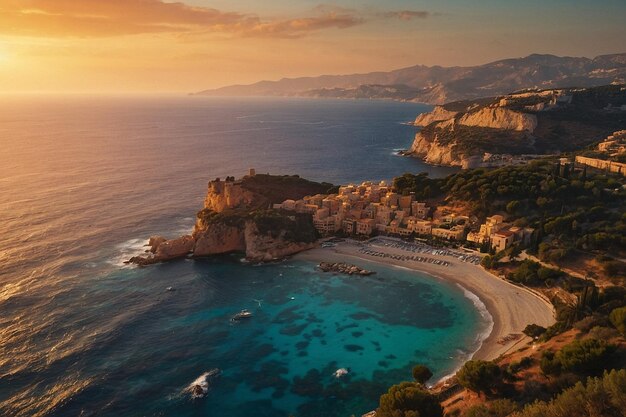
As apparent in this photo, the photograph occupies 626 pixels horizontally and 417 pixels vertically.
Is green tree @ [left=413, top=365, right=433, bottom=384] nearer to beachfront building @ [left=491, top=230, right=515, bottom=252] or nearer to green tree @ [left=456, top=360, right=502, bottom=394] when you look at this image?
green tree @ [left=456, top=360, right=502, bottom=394]

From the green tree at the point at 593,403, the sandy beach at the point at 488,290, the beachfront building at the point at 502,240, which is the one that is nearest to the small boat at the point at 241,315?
the sandy beach at the point at 488,290

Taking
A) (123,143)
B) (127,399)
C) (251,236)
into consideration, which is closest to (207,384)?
(127,399)

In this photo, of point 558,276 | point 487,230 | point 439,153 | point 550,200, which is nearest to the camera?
point 558,276

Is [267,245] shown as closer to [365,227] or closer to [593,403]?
[365,227]

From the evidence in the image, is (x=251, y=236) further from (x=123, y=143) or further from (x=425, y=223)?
(x=123, y=143)

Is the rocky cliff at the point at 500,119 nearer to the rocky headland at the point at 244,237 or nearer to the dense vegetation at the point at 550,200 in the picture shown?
the dense vegetation at the point at 550,200

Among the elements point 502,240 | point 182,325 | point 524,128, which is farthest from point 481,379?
point 524,128

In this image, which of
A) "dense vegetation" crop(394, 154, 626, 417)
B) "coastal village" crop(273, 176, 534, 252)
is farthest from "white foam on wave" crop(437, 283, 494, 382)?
"coastal village" crop(273, 176, 534, 252)
